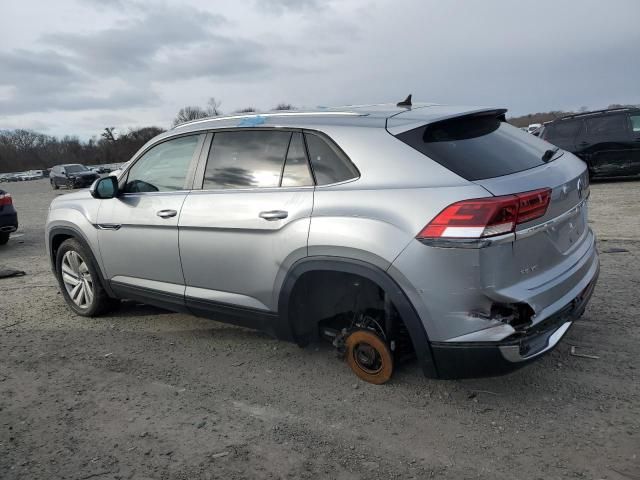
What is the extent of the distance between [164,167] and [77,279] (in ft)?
5.46

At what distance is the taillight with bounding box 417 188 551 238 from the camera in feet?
8.56

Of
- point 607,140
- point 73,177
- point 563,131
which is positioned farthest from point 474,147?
point 73,177

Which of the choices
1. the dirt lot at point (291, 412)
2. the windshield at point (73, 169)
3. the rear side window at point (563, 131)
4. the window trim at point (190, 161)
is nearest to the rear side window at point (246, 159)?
the window trim at point (190, 161)

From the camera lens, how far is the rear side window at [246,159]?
3520mm

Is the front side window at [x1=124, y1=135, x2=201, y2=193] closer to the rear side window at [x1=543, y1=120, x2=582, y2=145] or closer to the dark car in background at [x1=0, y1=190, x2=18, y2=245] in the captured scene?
the dark car in background at [x1=0, y1=190, x2=18, y2=245]

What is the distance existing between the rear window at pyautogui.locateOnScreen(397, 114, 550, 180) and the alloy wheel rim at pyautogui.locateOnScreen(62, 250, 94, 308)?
3.45m

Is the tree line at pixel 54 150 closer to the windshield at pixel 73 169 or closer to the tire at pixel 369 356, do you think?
the windshield at pixel 73 169

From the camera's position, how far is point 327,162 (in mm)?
3246

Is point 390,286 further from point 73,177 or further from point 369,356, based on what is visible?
point 73,177

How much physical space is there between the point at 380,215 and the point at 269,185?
928 mm

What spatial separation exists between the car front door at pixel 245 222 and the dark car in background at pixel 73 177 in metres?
29.9

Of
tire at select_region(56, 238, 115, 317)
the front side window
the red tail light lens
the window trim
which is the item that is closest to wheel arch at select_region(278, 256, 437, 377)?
the red tail light lens

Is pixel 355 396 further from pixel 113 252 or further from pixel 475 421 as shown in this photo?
pixel 113 252

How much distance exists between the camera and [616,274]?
17.2ft
